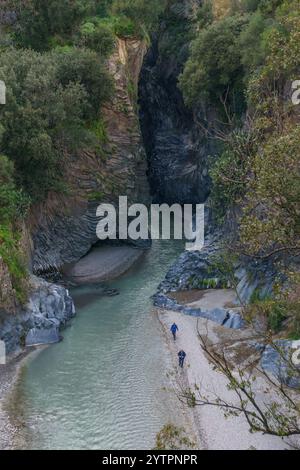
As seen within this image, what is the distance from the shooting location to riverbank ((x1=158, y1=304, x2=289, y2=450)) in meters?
21.4

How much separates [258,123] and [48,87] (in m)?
21.8

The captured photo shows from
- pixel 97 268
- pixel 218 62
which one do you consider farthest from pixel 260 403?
pixel 218 62

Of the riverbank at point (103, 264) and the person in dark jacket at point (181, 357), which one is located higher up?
the riverbank at point (103, 264)

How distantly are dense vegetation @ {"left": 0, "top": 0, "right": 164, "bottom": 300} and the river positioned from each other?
5.22 m

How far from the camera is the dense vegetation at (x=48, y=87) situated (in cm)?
3628

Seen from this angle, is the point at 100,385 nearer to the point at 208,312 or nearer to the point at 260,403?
the point at 260,403

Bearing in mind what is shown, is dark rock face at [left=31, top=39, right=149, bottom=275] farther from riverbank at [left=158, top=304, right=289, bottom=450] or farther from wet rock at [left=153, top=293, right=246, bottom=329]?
riverbank at [left=158, top=304, right=289, bottom=450]

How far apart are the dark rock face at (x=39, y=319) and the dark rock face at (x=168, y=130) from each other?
2737 cm

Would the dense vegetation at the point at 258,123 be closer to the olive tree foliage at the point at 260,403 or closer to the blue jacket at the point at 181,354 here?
the olive tree foliage at the point at 260,403

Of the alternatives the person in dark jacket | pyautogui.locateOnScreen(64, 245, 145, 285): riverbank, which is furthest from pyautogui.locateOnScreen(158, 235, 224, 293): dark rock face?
the person in dark jacket

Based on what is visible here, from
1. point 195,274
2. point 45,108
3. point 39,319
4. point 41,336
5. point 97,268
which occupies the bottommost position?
point 41,336

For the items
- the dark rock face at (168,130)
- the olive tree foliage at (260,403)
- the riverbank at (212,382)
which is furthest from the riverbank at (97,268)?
the dark rock face at (168,130)

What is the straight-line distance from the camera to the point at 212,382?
2667cm
